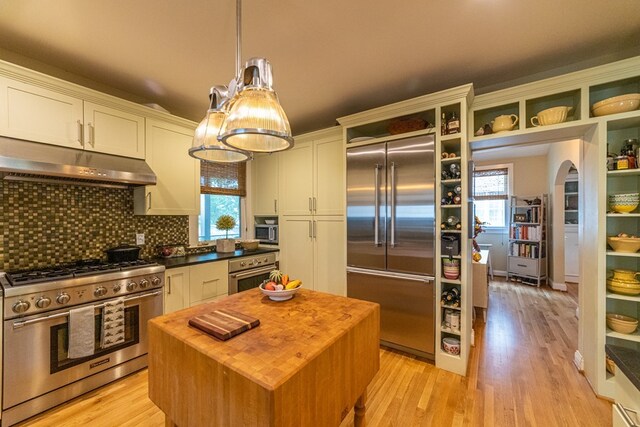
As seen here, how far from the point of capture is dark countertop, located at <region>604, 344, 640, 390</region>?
79 cm

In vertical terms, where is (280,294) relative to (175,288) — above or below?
above

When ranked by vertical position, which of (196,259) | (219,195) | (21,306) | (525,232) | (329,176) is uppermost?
(329,176)

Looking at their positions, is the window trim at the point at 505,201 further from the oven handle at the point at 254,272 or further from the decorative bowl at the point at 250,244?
the decorative bowl at the point at 250,244

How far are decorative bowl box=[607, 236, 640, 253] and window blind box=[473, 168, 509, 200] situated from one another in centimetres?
438

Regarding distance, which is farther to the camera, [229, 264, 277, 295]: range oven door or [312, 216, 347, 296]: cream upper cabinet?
[312, 216, 347, 296]: cream upper cabinet

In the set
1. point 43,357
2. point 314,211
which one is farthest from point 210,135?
point 314,211

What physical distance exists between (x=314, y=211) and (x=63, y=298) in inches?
95.9

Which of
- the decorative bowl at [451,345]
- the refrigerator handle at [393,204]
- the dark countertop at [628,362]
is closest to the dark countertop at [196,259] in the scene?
the refrigerator handle at [393,204]

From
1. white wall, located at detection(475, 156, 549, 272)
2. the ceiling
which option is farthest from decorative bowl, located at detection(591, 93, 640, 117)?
white wall, located at detection(475, 156, 549, 272)

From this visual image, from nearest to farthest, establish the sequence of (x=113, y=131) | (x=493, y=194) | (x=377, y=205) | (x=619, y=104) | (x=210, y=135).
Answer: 1. (x=210, y=135)
2. (x=619, y=104)
3. (x=113, y=131)
4. (x=377, y=205)
5. (x=493, y=194)

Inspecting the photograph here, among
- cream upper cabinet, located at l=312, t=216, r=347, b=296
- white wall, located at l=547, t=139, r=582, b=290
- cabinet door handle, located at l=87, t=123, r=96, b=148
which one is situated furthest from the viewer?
white wall, located at l=547, t=139, r=582, b=290

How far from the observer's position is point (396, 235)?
2635mm

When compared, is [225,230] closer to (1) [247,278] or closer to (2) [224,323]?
(1) [247,278]

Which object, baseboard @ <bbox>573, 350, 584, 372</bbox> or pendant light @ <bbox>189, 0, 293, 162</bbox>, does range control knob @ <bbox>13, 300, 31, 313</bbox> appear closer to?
pendant light @ <bbox>189, 0, 293, 162</bbox>
